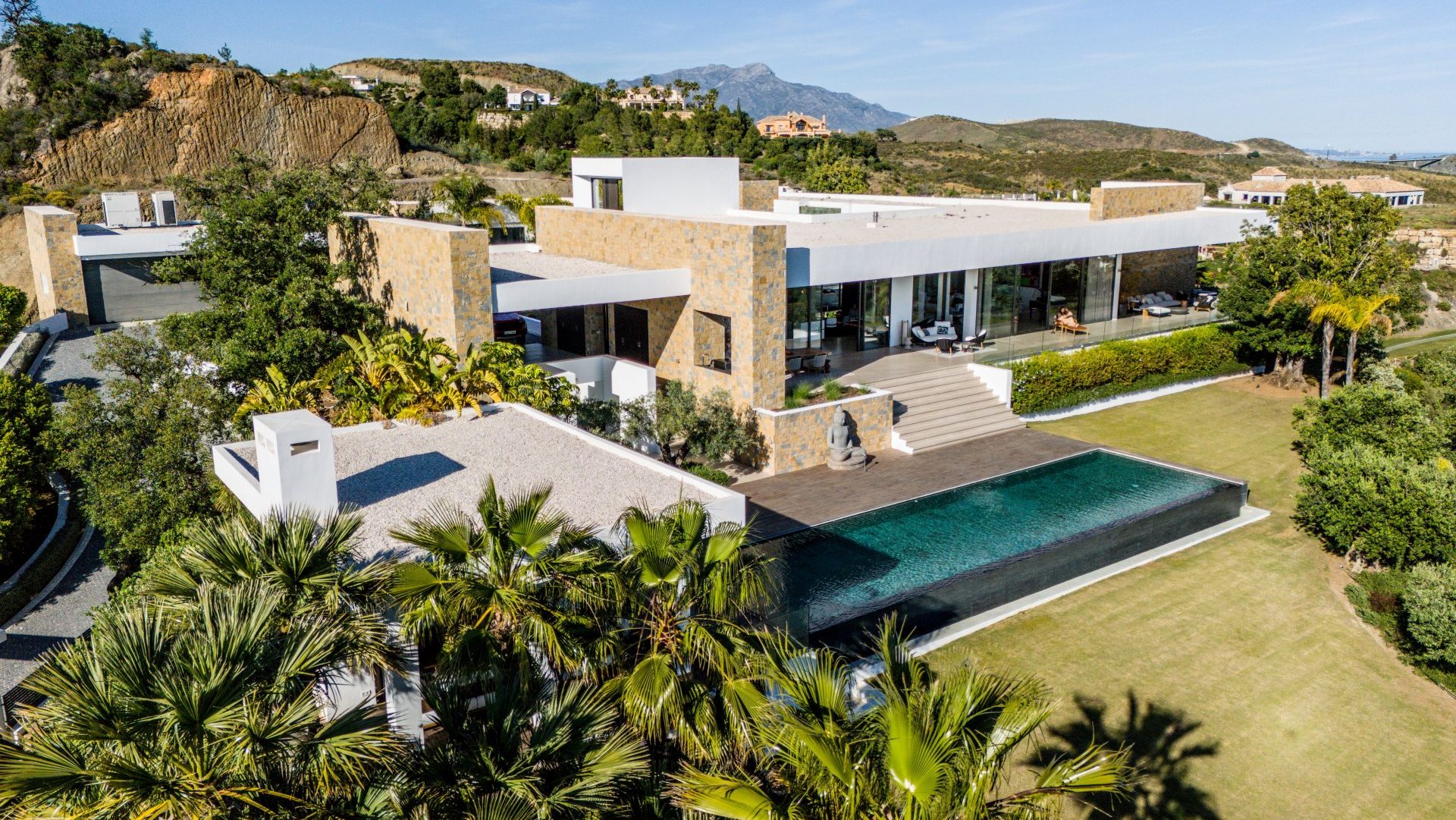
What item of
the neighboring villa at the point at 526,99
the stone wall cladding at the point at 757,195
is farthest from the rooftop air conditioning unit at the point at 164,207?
the neighboring villa at the point at 526,99

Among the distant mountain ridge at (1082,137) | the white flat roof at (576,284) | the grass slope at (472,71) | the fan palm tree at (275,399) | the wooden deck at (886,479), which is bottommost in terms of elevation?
the wooden deck at (886,479)

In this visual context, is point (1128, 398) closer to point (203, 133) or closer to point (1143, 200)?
point (1143, 200)

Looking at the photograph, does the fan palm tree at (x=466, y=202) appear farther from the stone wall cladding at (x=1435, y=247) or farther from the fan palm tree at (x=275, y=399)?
the stone wall cladding at (x=1435, y=247)

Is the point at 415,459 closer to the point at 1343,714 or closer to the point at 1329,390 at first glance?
the point at 1343,714

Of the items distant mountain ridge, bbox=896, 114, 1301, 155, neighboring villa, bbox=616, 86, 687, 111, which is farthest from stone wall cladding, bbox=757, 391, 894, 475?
distant mountain ridge, bbox=896, 114, 1301, 155

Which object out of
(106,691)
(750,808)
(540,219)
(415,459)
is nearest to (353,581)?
(106,691)

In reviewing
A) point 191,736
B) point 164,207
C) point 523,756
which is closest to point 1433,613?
point 523,756
